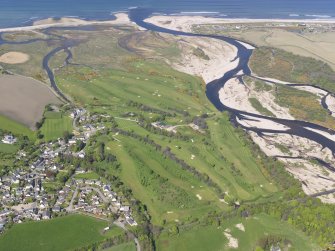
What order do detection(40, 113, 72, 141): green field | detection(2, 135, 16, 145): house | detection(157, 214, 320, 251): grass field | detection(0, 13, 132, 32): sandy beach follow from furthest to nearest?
detection(0, 13, 132, 32): sandy beach, detection(40, 113, 72, 141): green field, detection(2, 135, 16, 145): house, detection(157, 214, 320, 251): grass field

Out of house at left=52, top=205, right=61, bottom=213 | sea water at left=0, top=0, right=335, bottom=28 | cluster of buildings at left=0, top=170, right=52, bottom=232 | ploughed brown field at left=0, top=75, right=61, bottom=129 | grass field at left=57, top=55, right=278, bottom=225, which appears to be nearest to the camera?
cluster of buildings at left=0, top=170, right=52, bottom=232

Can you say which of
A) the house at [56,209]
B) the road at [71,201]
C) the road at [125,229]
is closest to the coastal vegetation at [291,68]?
the road at [71,201]

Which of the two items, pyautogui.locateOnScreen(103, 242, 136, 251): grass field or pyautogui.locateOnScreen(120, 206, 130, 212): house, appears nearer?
pyautogui.locateOnScreen(103, 242, 136, 251): grass field

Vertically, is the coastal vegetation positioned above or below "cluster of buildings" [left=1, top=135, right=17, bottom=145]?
above

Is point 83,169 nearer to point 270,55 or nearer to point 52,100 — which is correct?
point 52,100

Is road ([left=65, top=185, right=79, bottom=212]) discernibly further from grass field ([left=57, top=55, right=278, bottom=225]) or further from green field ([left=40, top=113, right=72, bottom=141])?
green field ([left=40, top=113, right=72, bottom=141])

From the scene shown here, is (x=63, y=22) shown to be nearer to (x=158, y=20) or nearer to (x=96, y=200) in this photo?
(x=158, y=20)

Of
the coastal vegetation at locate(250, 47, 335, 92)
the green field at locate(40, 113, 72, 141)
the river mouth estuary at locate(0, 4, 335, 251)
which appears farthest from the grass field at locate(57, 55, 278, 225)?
the coastal vegetation at locate(250, 47, 335, 92)
